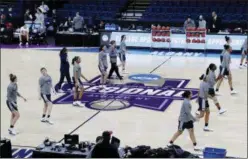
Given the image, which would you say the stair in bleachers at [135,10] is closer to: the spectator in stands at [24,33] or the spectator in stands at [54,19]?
the spectator in stands at [54,19]

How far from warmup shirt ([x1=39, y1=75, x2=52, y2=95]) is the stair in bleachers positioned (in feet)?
63.3

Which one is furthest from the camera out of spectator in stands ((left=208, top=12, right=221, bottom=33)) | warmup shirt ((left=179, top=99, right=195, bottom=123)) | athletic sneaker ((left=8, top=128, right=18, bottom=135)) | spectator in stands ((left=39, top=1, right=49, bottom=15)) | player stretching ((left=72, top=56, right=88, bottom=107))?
spectator in stands ((left=39, top=1, right=49, bottom=15))

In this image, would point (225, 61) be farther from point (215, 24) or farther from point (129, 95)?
point (215, 24)

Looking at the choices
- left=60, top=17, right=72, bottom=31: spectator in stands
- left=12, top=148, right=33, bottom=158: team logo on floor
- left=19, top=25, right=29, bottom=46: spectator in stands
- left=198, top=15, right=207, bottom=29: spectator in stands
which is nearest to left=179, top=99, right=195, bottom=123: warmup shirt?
left=12, top=148, right=33, bottom=158: team logo on floor

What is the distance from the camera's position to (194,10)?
100 ft

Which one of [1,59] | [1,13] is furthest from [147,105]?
[1,13]

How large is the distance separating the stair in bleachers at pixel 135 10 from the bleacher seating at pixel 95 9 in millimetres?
672

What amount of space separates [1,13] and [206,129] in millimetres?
24500

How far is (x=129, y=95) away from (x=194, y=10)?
15734 mm

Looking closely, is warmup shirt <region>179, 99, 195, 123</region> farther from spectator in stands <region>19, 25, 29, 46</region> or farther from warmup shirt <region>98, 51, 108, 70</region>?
spectator in stands <region>19, 25, 29, 46</region>

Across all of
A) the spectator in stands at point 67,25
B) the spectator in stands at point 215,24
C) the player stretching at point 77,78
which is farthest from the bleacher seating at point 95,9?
the player stretching at point 77,78

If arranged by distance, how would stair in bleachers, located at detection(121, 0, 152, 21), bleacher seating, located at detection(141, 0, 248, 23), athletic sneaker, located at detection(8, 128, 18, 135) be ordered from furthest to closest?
1. stair in bleachers, located at detection(121, 0, 152, 21)
2. bleacher seating, located at detection(141, 0, 248, 23)
3. athletic sneaker, located at detection(8, 128, 18, 135)

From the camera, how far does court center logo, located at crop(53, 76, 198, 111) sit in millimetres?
14852

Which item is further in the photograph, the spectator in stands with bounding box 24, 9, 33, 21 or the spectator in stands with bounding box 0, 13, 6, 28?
the spectator in stands with bounding box 24, 9, 33, 21
